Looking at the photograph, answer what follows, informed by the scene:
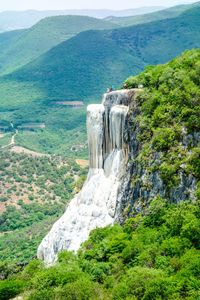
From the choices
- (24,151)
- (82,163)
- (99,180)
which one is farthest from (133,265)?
(24,151)

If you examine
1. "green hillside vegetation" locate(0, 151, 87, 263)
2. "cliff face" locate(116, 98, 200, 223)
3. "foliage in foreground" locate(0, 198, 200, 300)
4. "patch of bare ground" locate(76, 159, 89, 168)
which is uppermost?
"cliff face" locate(116, 98, 200, 223)

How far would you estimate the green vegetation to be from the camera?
32.0 meters

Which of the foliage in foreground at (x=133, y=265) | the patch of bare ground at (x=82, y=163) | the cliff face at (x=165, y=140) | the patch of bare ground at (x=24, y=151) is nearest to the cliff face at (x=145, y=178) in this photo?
the cliff face at (x=165, y=140)

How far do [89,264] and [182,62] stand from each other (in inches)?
640

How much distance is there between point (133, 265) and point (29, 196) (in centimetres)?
7521

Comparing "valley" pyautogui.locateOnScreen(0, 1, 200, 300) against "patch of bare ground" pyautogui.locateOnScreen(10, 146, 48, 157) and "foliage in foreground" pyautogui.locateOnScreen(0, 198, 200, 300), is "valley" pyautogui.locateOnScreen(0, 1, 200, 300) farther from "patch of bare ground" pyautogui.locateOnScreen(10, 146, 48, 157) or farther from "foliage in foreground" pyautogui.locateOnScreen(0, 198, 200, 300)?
"patch of bare ground" pyautogui.locateOnScreen(10, 146, 48, 157)

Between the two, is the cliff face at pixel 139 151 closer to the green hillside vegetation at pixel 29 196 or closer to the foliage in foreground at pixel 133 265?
the foliage in foreground at pixel 133 265

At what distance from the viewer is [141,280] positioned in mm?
24812

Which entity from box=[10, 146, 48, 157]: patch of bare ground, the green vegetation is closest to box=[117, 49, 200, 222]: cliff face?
the green vegetation

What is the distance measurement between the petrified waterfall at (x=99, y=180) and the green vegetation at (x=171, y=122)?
2.06 m

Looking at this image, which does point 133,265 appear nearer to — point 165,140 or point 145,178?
point 145,178

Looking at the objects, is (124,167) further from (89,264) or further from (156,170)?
(89,264)

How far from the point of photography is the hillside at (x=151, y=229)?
25406 mm

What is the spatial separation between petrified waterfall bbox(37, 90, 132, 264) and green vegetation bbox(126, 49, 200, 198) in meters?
2.06
